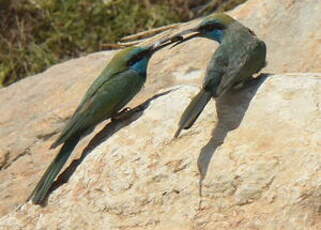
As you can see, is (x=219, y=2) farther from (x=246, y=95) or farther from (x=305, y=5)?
(x=246, y=95)

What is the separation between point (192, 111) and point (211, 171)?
12.9 inches

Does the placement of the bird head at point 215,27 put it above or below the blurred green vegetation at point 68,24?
above

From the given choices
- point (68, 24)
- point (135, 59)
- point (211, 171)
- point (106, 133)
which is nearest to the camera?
point (211, 171)

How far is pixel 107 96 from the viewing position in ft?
15.5

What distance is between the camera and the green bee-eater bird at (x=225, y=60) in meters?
4.18

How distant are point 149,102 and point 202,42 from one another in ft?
4.08

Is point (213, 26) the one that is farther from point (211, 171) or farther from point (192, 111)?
point (211, 171)

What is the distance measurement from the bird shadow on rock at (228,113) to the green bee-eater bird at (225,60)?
0.20 feet

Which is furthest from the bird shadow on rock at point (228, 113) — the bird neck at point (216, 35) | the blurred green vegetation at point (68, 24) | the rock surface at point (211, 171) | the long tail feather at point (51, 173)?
the blurred green vegetation at point (68, 24)

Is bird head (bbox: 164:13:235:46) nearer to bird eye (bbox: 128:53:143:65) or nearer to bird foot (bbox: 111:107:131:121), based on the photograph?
bird eye (bbox: 128:53:143:65)

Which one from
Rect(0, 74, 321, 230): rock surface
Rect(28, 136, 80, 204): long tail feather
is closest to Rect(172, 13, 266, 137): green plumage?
Rect(0, 74, 321, 230): rock surface

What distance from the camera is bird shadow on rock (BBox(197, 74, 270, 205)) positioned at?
4098 millimetres

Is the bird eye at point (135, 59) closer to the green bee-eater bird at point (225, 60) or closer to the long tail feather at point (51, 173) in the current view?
the green bee-eater bird at point (225, 60)

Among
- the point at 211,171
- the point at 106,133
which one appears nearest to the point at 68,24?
the point at 106,133
